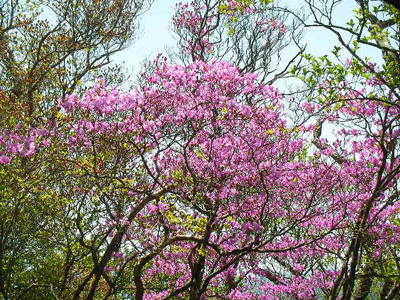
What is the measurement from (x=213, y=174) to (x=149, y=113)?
4.66ft

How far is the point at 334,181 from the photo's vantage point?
26.6 ft

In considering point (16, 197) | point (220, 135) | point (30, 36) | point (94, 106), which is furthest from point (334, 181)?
point (30, 36)

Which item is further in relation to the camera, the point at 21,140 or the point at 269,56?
the point at 269,56

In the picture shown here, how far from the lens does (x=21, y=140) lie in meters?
7.47

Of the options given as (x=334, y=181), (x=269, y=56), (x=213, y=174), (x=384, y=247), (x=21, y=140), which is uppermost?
(x=269, y=56)

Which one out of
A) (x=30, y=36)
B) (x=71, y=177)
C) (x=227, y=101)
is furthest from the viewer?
(x=30, y=36)

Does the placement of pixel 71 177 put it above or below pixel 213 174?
above

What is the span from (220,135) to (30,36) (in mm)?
7863

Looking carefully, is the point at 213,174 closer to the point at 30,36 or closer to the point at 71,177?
the point at 71,177

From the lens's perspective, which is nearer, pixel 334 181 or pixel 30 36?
pixel 334 181

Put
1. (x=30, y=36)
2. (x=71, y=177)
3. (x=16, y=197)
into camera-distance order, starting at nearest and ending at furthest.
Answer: (x=16, y=197)
(x=71, y=177)
(x=30, y=36)

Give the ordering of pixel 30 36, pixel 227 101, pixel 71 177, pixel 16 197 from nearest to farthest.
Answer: pixel 227 101 → pixel 16 197 → pixel 71 177 → pixel 30 36

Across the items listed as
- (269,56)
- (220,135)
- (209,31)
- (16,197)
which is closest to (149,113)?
(220,135)

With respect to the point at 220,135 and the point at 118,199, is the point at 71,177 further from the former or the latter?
the point at 220,135
